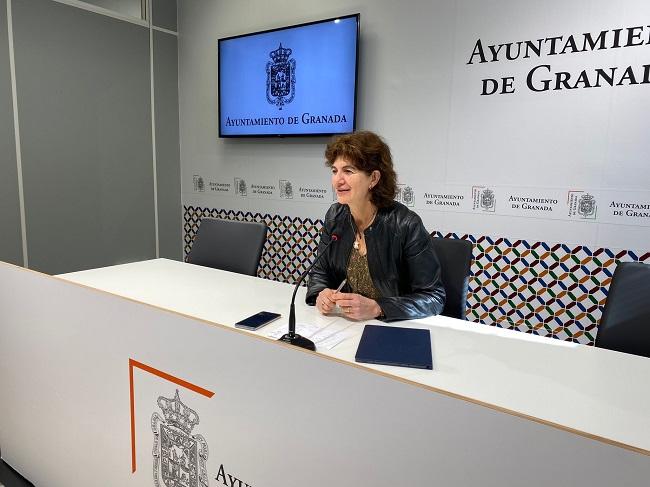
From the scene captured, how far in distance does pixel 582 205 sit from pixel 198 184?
3.06m

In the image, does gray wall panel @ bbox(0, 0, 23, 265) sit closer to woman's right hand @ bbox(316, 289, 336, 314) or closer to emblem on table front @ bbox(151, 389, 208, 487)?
woman's right hand @ bbox(316, 289, 336, 314)

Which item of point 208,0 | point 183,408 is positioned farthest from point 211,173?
point 183,408

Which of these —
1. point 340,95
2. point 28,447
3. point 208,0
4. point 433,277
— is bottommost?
point 28,447

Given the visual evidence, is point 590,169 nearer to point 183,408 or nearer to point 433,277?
point 433,277

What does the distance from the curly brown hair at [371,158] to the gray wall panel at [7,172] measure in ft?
8.15

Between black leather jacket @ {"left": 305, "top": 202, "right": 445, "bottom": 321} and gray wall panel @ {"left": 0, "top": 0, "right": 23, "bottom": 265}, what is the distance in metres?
2.47

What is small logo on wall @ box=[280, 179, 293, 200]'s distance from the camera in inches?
141

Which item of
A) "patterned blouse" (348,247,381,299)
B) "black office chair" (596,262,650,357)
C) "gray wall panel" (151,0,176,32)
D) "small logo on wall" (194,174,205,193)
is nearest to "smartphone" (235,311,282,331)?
"patterned blouse" (348,247,381,299)

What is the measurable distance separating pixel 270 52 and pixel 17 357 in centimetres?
278

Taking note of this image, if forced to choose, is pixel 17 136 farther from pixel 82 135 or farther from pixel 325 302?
pixel 325 302

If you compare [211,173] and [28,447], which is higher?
[211,173]

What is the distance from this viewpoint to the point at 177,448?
0.97m

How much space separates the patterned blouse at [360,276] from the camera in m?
1.86

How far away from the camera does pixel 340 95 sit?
3.14m
